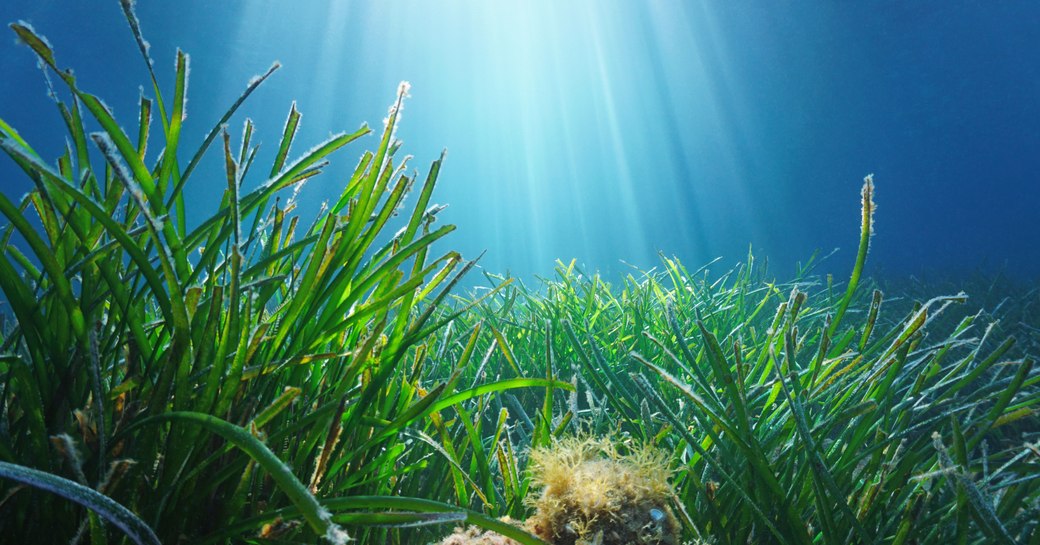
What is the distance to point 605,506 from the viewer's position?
0.56m

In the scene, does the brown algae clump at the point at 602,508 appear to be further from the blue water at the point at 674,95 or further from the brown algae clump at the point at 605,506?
the blue water at the point at 674,95

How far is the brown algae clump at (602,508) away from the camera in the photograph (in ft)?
1.83

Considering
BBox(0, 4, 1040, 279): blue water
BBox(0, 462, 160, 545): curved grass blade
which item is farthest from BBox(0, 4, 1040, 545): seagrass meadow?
BBox(0, 4, 1040, 279): blue water

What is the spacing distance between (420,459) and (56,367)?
0.49m

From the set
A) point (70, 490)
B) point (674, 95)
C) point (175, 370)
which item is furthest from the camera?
point (674, 95)

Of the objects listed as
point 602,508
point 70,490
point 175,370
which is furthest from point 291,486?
point 602,508

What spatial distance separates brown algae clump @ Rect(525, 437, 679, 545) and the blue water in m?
31.9

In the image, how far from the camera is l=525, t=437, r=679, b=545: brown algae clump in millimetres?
557

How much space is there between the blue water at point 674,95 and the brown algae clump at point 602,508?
31.9 metres

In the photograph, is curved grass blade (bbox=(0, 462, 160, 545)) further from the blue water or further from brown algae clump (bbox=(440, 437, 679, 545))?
the blue water

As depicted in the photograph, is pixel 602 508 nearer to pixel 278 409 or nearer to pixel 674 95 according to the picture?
pixel 278 409

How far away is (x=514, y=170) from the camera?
67.7 metres

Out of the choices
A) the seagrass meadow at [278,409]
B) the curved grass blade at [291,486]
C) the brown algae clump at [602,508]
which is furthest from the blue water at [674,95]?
the curved grass blade at [291,486]

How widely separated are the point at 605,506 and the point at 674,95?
5358cm
